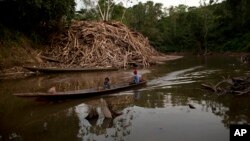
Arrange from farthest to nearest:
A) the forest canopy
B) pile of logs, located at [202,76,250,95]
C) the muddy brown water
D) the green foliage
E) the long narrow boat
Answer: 1. the forest canopy
2. the green foliage
3. pile of logs, located at [202,76,250,95]
4. the long narrow boat
5. the muddy brown water

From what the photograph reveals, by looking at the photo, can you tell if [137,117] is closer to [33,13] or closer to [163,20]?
[33,13]

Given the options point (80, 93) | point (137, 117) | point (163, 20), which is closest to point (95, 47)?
point (80, 93)

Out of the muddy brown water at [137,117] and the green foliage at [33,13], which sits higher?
the green foliage at [33,13]

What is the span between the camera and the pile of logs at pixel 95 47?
29016 mm

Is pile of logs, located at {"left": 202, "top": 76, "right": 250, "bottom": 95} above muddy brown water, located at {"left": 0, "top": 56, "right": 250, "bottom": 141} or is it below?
above

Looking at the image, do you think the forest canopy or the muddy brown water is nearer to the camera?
the muddy brown water

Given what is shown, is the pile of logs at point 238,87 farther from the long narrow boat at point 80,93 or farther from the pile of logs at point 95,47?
the pile of logs at point 95,47

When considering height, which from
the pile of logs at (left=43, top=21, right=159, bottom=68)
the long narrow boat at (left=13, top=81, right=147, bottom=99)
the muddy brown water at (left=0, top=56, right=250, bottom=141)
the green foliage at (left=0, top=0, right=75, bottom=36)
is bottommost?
the muddy brown water at (left=0, top=56, right=250, bottom=141)

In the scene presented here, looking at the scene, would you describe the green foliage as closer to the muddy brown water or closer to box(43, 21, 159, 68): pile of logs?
box(43, 21, 159, 68): pile of logs

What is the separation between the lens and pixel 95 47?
98.1 ft

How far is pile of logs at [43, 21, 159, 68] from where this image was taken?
95.2ft

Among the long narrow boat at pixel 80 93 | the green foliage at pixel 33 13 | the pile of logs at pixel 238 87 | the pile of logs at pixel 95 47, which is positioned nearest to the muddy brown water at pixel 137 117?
the long narrow boat at pixel 80 93

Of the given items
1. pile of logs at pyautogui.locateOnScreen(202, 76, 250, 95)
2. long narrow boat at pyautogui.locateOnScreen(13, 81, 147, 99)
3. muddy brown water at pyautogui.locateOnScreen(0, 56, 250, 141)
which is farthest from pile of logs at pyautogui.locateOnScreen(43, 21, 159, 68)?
pile of logs at pyautogui.locateOnScreen(202, 76, 250, 95)

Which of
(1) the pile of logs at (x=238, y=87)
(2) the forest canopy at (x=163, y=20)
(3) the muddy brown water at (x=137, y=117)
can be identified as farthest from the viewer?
(2) the forest canopy at (x=163, y=20)
